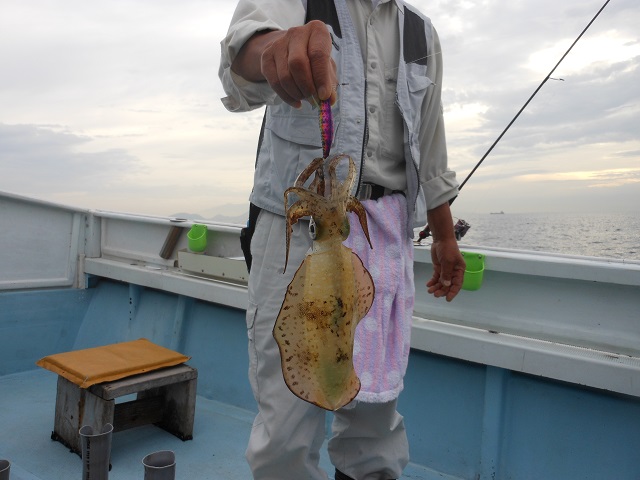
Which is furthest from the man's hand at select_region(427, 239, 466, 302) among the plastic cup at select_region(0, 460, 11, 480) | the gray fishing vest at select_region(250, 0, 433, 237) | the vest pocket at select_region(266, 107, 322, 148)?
the plastic cup at select_region(0, 460, 11, 480)

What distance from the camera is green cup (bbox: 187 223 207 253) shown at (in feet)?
16.4

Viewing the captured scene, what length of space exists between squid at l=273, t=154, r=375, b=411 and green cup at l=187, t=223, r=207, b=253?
3.81m

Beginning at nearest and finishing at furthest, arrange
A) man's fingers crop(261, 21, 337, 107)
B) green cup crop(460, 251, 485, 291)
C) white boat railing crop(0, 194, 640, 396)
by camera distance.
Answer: man's fingers crop(261, 21, 337, 107) → white boat railing crop(0, 194, 640, 396) → green cup crop(460, 251, 485, 291)

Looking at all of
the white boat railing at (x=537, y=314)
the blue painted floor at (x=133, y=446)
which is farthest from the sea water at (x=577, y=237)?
the blue painted floor at (x=133, y=446)

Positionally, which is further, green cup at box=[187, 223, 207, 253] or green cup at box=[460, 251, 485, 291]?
green cup at box=[187, 223, 207, 253]

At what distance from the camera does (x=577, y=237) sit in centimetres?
501

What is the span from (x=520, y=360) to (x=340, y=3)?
6.88 feet

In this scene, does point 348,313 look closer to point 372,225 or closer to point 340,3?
point 372,225

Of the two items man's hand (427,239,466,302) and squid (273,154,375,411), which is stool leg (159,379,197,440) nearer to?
man's hand (427,239,466,302)

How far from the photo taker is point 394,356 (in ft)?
7.01

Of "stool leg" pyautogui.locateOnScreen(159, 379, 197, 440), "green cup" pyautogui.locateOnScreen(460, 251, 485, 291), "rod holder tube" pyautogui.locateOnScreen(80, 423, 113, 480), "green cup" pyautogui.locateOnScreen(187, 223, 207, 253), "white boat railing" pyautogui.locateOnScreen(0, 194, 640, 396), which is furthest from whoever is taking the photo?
"green cup" pyautogui.locateOnScreen(187, 223, 207, 253)

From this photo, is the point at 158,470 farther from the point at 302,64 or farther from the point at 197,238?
the point at 197,238

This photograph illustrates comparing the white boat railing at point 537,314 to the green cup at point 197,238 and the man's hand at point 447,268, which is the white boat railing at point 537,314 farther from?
the man's hand at point 447,268

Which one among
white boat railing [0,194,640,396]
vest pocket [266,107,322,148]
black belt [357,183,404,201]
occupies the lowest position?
white boat railing [0,194,640,396]
